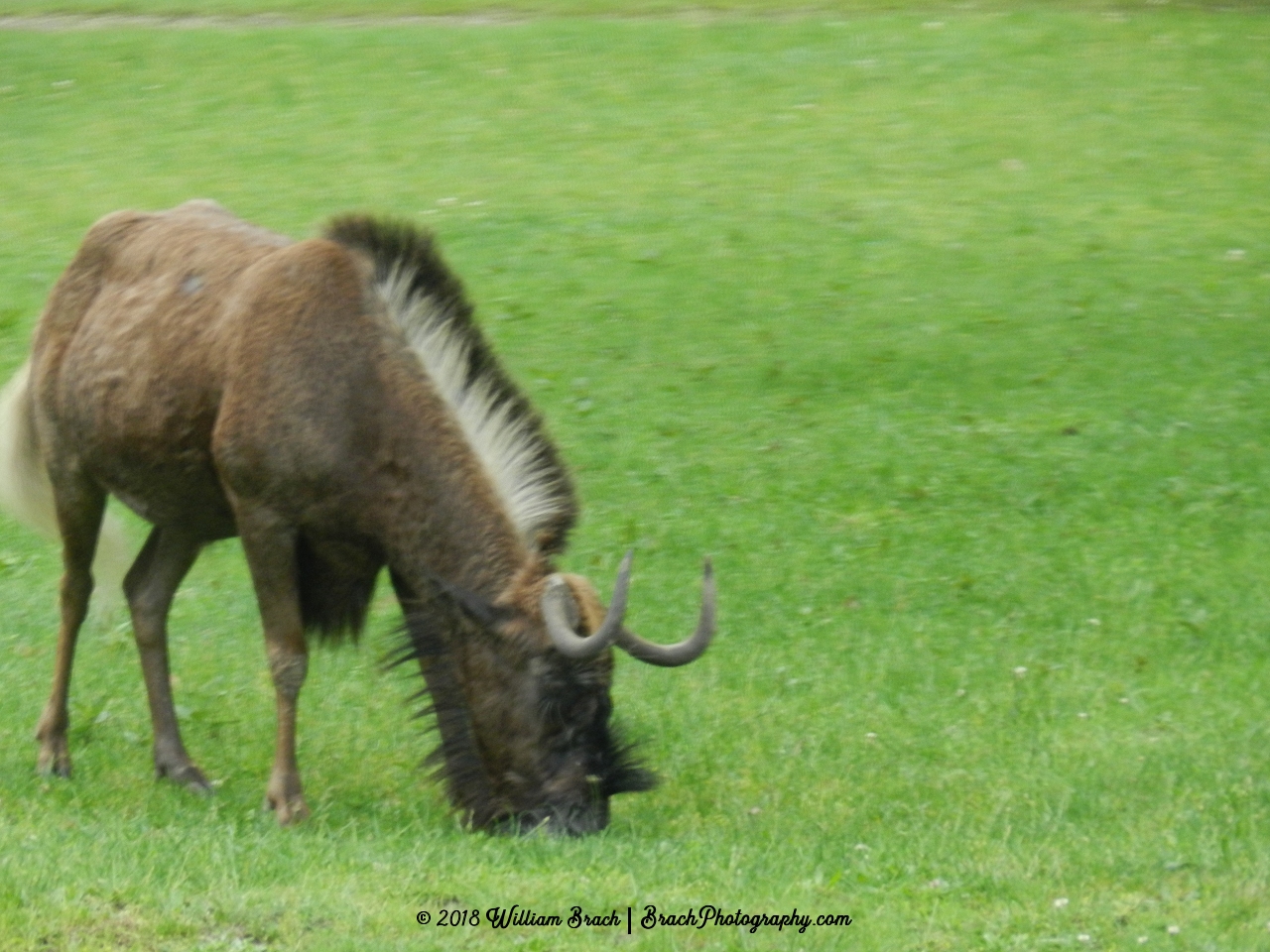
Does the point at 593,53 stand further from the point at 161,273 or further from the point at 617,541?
the point at 161,273

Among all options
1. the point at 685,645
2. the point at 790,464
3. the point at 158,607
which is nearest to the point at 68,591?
the point at 158,607

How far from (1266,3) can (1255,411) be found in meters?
11.6

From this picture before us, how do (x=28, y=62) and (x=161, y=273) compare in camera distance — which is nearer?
(x=161, y=273)

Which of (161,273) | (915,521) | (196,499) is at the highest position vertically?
(161,273)

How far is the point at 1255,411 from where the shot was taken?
1209cm

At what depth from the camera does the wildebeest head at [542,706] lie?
21.4 feet

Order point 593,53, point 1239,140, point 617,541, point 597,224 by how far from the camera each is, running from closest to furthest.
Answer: point 617,541 < point 597,224 < point 1239,140 < point 593,53

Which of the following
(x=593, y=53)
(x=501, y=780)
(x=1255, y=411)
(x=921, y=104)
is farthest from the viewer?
(x=593, y=53)

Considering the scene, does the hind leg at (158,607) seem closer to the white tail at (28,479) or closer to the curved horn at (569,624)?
the white tail at (28,479)

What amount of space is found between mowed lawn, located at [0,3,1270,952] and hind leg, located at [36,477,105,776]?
245 mm

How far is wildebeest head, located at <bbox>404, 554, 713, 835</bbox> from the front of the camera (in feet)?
21.4

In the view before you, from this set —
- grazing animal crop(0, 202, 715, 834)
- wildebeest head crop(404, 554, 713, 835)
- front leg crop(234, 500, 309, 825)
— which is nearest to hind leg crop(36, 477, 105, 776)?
grazing animal crop(0, 202, 715, 834)

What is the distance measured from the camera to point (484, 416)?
7.13 metres

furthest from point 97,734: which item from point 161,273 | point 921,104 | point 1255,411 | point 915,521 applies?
point 921,104
